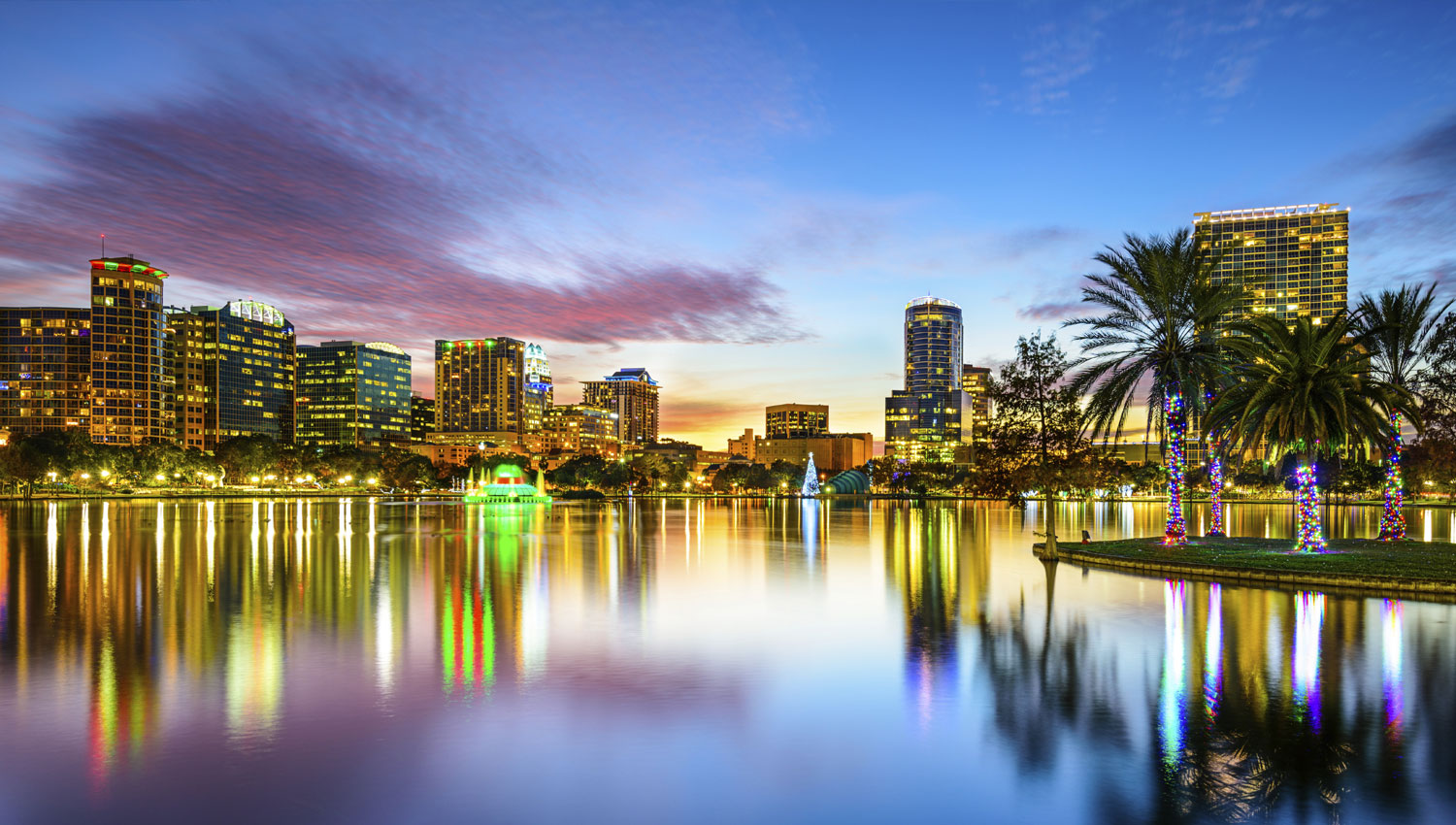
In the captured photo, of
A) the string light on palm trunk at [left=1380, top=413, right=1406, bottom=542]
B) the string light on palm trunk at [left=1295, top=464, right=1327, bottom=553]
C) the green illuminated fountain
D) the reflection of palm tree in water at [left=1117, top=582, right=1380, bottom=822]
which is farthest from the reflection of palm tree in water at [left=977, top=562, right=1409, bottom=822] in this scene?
the green illuminated fountain

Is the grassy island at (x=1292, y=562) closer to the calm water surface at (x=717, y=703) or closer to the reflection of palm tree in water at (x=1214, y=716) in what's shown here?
the calm water surface at (x=717, y=703)

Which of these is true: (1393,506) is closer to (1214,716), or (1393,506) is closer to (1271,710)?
(1271,710)

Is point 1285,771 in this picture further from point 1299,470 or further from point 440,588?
point 1299,470

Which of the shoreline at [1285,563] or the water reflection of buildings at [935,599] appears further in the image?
the shoreline at [1285,563]

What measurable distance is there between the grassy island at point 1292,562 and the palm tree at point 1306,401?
2.55m

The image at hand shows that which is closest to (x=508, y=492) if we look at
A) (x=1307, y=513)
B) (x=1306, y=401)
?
(x=1307, y=513)

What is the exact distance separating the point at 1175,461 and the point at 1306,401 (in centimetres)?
798

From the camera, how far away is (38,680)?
15242 mm

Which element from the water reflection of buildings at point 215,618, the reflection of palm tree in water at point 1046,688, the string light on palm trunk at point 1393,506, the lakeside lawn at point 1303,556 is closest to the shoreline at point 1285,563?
the lakeside lawn at point 1303,556

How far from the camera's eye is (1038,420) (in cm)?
4206

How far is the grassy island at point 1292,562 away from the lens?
26.5 meters

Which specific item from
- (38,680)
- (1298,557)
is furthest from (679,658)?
(1298,557)

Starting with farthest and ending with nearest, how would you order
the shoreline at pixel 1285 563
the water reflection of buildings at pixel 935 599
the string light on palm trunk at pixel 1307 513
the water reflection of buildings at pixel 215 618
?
the string light on palm trunk at pixel 1307 513, the shoreline at pixel 1285 563, the water reflection of buildings at pixel 935 599, the water reflection of buildings at pixel 215 618

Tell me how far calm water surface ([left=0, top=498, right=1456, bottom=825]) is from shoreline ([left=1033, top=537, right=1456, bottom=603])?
7.69ft
